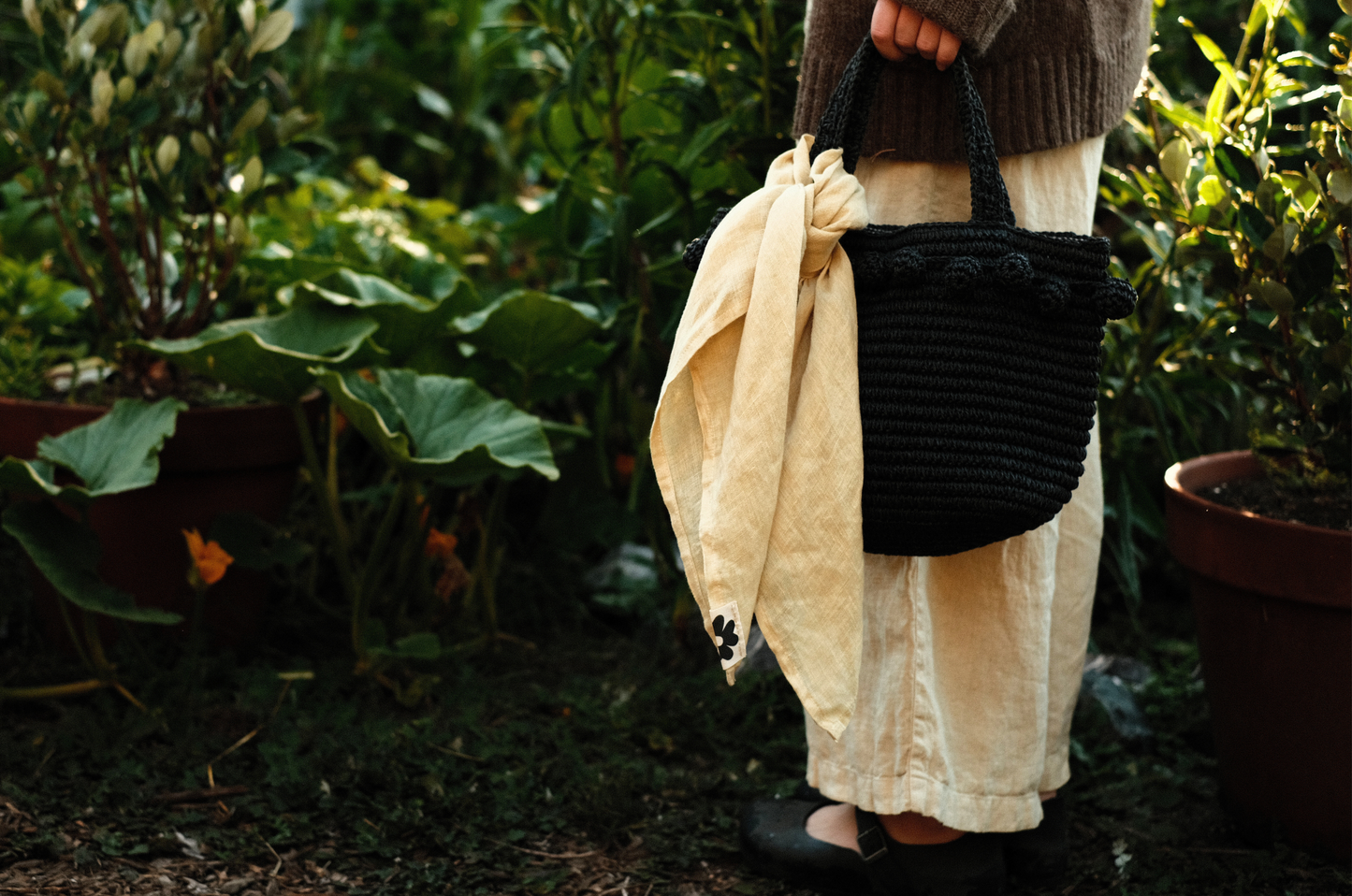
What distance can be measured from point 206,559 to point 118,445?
20 cm

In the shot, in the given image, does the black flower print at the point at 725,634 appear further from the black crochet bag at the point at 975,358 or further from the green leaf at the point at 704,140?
the green leaf at the point at 704,140

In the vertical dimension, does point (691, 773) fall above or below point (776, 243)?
below

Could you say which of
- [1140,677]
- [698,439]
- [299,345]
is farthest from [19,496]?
[1140,677]

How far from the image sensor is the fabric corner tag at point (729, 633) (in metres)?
1.00

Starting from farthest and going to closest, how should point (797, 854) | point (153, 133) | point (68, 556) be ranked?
1. point (153, 133)
2. point (68, 556)
3. point (797, 854)

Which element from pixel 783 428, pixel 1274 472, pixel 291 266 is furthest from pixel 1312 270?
pixel 291 266

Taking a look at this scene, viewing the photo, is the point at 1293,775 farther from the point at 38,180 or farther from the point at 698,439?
the point at 38,180

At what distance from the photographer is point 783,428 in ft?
3.35

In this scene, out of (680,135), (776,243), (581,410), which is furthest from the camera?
(581,410)

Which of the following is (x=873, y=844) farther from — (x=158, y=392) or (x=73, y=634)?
(x=158, y=392)

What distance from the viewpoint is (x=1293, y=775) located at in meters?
1.35

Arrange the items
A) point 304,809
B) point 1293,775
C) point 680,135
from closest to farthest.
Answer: point 1293,775 → point 304,809 → point 680,135

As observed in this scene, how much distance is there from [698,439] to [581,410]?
4.07 feet

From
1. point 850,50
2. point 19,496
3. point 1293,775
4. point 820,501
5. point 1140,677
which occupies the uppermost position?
point 850,50
